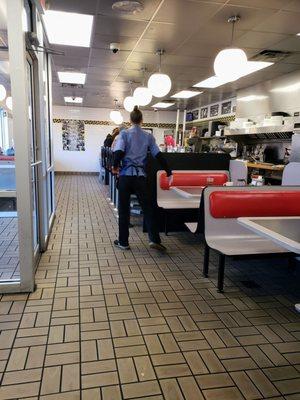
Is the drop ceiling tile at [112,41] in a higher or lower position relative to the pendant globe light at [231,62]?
higher

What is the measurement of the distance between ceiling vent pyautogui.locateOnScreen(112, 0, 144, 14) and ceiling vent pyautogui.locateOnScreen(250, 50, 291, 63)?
275cm

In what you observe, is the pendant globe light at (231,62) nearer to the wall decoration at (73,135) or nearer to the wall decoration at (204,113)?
the wall decoration at (204,113)

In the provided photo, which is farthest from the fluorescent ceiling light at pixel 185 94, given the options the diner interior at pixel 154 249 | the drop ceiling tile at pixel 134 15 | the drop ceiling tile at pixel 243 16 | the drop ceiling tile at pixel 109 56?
the drop ceiling tile at pixel 134 15

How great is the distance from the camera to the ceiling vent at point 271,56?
575cm

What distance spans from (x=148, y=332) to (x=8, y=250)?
2397 mm

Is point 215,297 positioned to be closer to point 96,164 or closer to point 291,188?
point 291,188

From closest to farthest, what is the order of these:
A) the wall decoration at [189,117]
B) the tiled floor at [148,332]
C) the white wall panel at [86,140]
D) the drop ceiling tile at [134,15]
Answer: the tiled floor at [148,332], the drop ceiling tile at [134,15], the wall decoration at [189,117], the white wall panel at [86,140]

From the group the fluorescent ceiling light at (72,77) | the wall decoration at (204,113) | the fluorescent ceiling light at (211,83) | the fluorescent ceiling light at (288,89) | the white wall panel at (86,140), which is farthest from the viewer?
the white wall panel at (86,140)

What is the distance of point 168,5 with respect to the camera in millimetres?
3945

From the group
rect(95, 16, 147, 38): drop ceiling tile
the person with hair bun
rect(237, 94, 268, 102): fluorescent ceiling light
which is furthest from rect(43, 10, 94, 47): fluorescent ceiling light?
rect(237, 94, 268, 102): fluorescent ceiling light

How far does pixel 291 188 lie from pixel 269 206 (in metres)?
0.40

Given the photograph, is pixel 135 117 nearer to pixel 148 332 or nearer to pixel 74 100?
pixel 148 332

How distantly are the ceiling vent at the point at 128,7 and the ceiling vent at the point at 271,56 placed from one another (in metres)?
2.75

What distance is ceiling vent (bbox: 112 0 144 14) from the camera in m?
3.86
